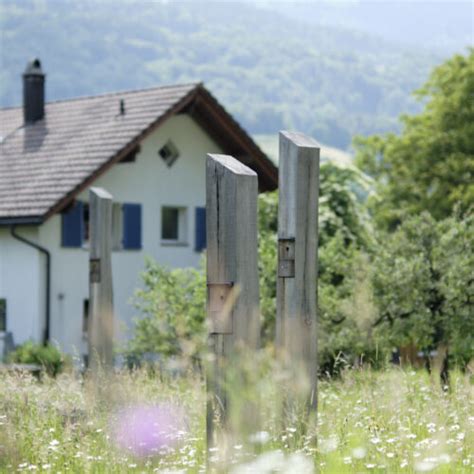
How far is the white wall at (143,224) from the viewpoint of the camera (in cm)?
2386

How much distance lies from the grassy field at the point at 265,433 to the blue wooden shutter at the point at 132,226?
683 inches

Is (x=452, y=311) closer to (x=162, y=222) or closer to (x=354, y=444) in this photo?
(x=354, y=444)

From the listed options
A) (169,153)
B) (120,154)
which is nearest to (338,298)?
(120,154)

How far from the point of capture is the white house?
2353cm

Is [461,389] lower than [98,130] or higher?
lower

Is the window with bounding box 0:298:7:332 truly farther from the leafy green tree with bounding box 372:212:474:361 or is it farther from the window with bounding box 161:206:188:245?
the leafy green tree with bounding box 372:212:474:361

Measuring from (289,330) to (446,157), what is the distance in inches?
1265

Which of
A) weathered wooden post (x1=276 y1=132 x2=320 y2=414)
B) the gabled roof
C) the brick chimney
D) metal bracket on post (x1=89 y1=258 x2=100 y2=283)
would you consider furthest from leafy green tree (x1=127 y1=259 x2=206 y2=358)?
the brick chimney

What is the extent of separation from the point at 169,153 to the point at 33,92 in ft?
14.0

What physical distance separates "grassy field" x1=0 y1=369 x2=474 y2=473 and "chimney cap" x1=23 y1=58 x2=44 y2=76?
2105cm

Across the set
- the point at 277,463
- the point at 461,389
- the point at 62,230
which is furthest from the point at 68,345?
the point at 277,463

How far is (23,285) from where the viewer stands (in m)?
23.6

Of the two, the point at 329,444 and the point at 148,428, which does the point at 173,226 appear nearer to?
the point at 148,428

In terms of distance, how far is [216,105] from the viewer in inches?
1017
